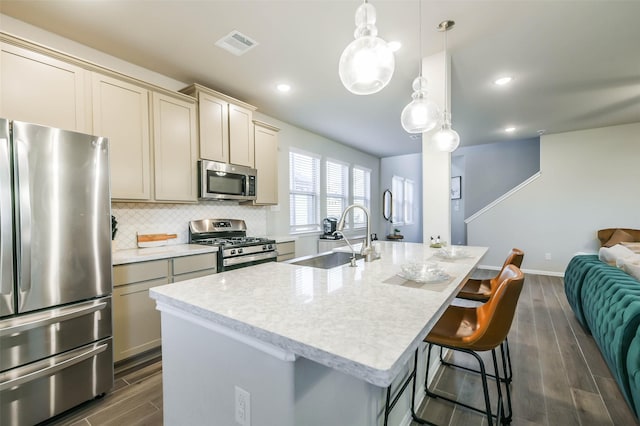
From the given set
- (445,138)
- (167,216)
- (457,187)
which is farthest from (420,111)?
(457,187)

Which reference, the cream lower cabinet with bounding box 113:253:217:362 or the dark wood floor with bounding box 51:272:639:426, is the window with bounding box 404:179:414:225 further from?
the cream lower cabinet with bounding box 113:253:217:362

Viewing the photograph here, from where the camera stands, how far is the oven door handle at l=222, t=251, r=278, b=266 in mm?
2919

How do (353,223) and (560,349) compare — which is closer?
(560,349)

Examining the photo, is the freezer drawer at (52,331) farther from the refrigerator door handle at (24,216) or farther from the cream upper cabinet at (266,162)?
the cream upper cabinet at (266,162)

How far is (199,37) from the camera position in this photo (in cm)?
233

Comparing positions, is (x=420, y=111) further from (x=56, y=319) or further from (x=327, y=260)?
(x=56, y=319)

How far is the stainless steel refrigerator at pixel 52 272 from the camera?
1.52 m

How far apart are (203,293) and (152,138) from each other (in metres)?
2.10

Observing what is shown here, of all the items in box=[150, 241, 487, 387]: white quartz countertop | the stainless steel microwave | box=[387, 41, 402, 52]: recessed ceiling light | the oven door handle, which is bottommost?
the oven door handle

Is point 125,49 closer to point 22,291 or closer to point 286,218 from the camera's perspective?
point 22,291

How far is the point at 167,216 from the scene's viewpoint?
3014 millimetres

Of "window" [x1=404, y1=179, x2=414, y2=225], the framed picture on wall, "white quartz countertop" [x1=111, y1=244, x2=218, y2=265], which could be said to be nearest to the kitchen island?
"white quartz countertop" [x1=111, y1=244, x2=218, y2=265]

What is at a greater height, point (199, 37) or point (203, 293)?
point (199, 37)

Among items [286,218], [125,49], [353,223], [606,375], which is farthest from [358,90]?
[353,223]
